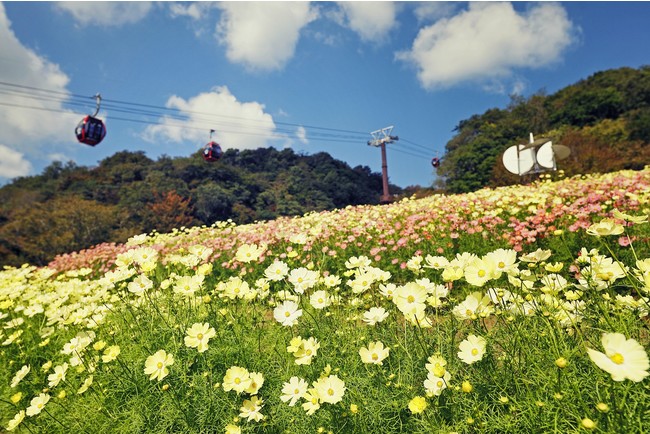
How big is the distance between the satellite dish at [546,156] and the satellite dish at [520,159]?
0.25m

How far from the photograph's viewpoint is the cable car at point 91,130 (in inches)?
403

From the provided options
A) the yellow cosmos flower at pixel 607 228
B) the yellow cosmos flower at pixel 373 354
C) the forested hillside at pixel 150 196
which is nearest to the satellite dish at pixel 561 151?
the yellow cosmos flower at pixel 607 228

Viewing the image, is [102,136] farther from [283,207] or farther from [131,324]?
[283,207]

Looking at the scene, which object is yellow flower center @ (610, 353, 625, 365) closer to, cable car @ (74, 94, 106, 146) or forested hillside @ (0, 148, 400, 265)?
cable car @ (74, 94, 106, 146)

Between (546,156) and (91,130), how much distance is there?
46.6 ft

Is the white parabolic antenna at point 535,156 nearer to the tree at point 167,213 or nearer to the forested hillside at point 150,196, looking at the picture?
the tree at point 167,213

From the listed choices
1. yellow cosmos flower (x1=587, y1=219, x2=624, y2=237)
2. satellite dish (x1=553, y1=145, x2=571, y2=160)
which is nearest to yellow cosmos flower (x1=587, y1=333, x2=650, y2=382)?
yellow cosmos flower (x1=587, y1=219, x2=624, y2=237)

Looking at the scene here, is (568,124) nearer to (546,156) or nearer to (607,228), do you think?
(546,156)

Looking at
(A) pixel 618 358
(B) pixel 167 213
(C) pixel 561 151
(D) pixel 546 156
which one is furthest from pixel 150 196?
(A) pixel 618 358

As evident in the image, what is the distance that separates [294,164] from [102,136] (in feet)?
81.3

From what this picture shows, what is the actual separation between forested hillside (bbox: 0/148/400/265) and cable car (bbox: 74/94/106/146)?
691 cm

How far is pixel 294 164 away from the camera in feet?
115

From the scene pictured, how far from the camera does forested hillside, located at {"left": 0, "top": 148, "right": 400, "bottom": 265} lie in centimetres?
1562

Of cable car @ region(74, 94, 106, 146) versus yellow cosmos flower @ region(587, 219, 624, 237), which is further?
cable car @ region(74, 94, 106, 146)
